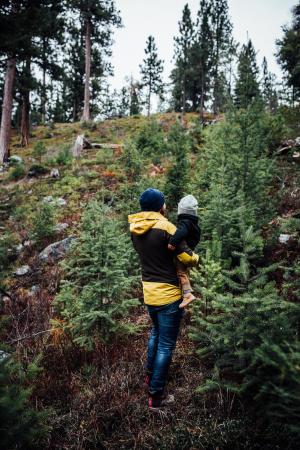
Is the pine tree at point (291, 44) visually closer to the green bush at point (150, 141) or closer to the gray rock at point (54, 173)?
the green bush at point (150, 141)

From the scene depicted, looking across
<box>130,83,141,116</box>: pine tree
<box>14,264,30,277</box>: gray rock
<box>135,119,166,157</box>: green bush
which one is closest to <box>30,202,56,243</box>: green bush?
<box>14,264,30,277</box>: gray rock

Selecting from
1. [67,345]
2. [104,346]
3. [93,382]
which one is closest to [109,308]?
[104,346]

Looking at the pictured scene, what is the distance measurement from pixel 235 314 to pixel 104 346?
7.92 feet

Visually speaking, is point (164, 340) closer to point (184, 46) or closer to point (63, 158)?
point (63, 158)

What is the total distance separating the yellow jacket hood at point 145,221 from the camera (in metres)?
3.84

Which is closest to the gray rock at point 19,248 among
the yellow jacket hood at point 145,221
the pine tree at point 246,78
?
the yellow jacket hood at point 145,221

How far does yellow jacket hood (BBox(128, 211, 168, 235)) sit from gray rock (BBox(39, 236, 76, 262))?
18.7ft

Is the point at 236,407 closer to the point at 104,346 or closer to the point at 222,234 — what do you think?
the point at 104,346

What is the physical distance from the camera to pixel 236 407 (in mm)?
3617

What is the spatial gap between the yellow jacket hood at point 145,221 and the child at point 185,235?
0.92 ft

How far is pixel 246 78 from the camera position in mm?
7762

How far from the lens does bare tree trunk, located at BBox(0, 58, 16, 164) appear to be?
1742 cm

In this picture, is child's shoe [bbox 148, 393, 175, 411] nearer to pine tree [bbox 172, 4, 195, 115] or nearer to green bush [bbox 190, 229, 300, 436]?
green bush [bbox 190, 229, 300, 436]

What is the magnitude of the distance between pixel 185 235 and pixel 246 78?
594 centimetres
